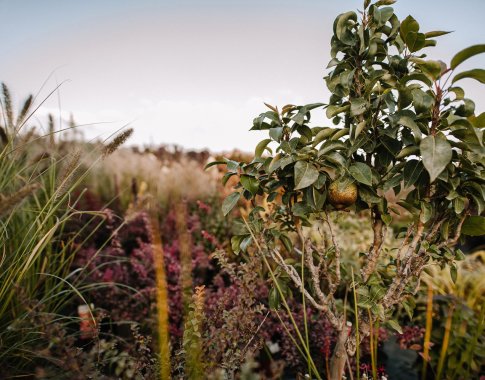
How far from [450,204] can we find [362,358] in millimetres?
1560

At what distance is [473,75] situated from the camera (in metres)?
1.06

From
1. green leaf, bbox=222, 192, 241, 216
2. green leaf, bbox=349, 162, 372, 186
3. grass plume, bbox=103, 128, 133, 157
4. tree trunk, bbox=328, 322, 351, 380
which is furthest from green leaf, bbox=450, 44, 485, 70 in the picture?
grass plume, bbox=103, 128, 133, 157

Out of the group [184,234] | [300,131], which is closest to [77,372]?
[300,131]

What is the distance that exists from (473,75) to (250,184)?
804 millimetres

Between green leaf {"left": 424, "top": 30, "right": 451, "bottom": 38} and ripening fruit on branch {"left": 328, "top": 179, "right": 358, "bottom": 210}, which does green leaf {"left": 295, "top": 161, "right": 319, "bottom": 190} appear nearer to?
ripening fruit on branch {"left": 328, "top": 179, "right": 358, "bottom": 210}

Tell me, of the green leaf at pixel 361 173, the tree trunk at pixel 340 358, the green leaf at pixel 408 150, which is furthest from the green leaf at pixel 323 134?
the tree trunk at pixel 340 358

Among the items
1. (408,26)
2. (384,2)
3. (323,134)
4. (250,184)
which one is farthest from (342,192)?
(384,2)

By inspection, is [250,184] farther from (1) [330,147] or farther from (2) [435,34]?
(2) [435,34]

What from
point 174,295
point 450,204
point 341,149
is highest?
point 341,149

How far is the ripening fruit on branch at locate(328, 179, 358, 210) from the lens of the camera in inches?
48.3

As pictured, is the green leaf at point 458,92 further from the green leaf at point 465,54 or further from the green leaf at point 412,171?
the green leaf at point 412,171

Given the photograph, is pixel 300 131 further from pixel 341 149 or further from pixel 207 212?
pixel 207 212

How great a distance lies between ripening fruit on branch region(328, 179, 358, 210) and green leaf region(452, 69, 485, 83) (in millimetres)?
464

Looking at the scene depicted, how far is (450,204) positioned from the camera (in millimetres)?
1270
